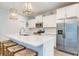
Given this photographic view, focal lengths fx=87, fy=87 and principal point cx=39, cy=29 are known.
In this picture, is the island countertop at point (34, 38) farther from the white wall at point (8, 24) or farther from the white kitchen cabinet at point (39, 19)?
the white kitchen cabinet at point (39, 19)

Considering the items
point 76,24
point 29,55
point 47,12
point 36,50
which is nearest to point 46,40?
point 36,50

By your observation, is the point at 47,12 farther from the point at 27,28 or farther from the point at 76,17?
the point at 76,17

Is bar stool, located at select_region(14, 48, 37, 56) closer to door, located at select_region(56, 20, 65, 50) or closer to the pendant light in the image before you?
door, located at select_region(56, 20, 65, 50)

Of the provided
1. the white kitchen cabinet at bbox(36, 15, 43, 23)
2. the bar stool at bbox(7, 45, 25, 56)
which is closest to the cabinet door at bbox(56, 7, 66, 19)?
the white kitchen cabinet at bbox(36, 15, 43, 23)

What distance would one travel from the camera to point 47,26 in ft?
5.23

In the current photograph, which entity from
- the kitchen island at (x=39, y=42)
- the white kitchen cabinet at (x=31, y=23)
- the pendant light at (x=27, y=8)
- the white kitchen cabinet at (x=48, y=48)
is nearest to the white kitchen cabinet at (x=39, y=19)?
the white kitchen cabinet at (x=31, y=23)

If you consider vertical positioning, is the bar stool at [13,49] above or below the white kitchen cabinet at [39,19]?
below

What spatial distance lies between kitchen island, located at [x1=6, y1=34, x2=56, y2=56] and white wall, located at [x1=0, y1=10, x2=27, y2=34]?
107 millimetres

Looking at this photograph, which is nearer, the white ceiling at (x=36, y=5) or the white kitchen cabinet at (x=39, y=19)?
the white ceiling at (x=36, y=5)

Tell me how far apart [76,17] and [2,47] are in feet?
5.09

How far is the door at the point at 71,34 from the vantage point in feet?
5.35

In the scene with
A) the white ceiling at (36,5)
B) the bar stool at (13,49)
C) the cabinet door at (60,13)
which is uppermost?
the white ceiling at (36,5)

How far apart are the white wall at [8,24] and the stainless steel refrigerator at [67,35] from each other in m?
0.72

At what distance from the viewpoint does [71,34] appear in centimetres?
172
